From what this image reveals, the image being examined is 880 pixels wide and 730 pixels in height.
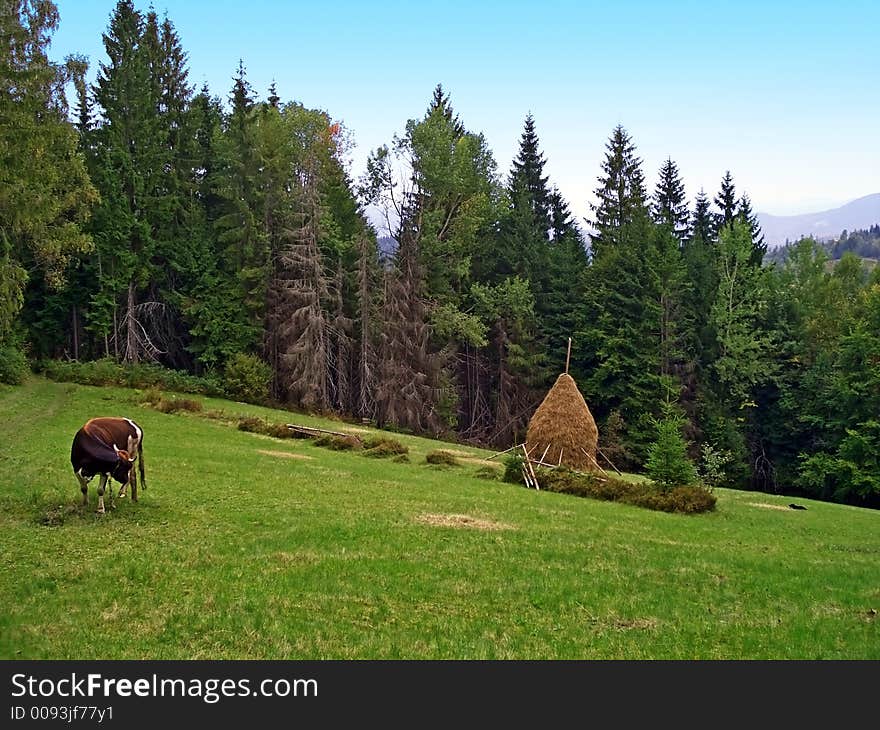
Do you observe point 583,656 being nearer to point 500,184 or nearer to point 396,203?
point 396,203

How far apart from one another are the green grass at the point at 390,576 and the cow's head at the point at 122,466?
32.2 inches

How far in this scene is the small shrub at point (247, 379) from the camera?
54.1 m

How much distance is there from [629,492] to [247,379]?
3473 centimetres

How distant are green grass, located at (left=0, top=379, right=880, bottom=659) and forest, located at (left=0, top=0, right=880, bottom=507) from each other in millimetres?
34661

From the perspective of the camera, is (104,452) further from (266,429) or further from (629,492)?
(266,429)

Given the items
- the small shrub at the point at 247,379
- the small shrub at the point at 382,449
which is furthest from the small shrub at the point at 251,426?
the small shrub at the point at 247,379

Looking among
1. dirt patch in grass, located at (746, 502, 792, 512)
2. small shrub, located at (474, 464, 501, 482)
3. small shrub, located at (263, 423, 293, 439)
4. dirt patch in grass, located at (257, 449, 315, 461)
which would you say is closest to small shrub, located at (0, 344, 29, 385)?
small shrub, located at (263, 423, 293, 439)

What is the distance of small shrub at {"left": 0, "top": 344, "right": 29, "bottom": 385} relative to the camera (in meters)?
43.8

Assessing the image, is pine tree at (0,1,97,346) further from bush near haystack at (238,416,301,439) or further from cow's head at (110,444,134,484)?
cow's head at (110,444,134,484)

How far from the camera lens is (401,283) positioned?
6131 cm

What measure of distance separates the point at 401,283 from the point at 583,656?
53327 mm

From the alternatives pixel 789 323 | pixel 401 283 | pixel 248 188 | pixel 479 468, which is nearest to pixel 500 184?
pixel 401 283

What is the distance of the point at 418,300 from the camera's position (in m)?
61.8
